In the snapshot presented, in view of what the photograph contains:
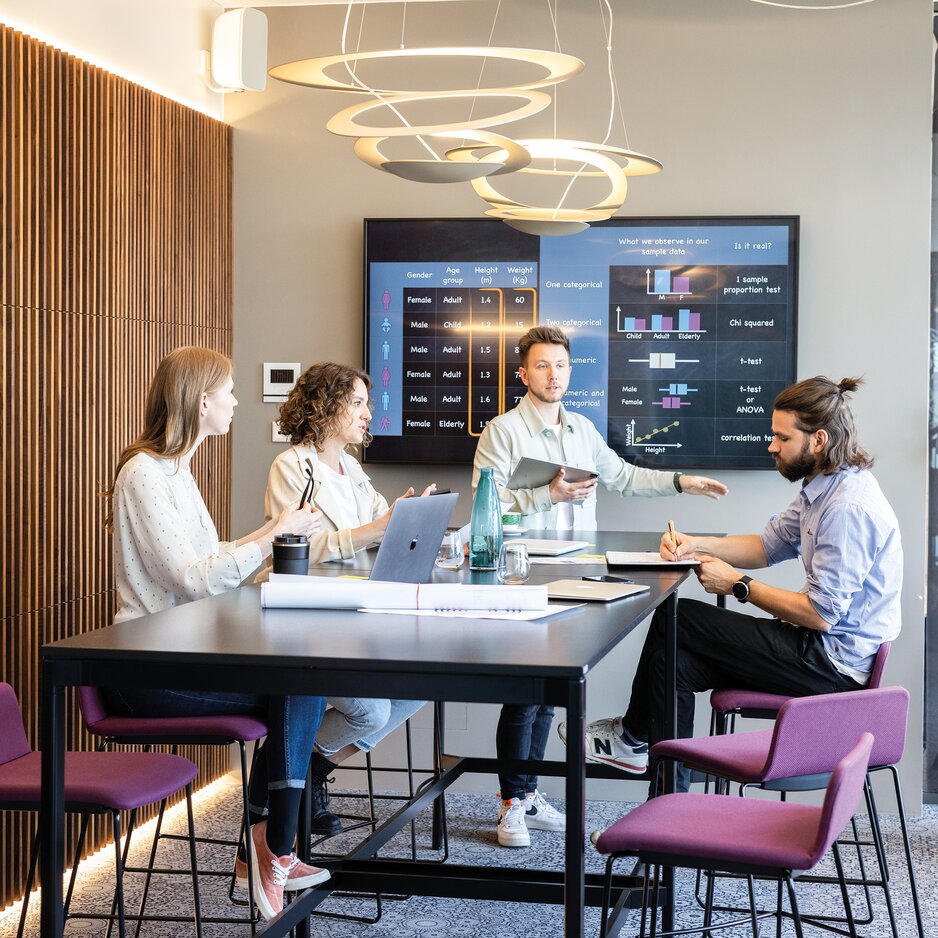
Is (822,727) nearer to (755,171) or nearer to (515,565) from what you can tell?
(515,565)

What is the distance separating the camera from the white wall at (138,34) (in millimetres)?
3896

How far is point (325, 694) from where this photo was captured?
2.05 meters

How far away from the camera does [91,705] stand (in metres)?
3.05

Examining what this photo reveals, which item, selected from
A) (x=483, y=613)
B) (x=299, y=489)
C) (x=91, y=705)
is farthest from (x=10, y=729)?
(x=299, y=489)

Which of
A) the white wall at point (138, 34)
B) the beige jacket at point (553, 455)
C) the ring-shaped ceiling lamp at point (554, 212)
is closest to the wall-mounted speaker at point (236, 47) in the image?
the white wall at point (138, 34)

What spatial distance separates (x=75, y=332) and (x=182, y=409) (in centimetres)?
82

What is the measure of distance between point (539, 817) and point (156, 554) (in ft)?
6.69

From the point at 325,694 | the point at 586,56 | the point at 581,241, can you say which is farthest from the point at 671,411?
the point at 325,694

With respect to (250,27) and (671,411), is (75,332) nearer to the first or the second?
(250,27)

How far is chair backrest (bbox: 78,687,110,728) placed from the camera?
3.04 m

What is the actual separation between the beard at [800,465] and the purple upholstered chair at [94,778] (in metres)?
1.94

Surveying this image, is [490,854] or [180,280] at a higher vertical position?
[180,280]

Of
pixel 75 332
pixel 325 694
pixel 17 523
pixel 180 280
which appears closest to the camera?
pixel 325 694

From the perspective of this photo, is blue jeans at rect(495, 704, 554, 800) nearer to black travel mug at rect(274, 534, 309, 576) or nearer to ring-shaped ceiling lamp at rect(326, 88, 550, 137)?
black travel mug at rect(274, 534, 309, 576)
